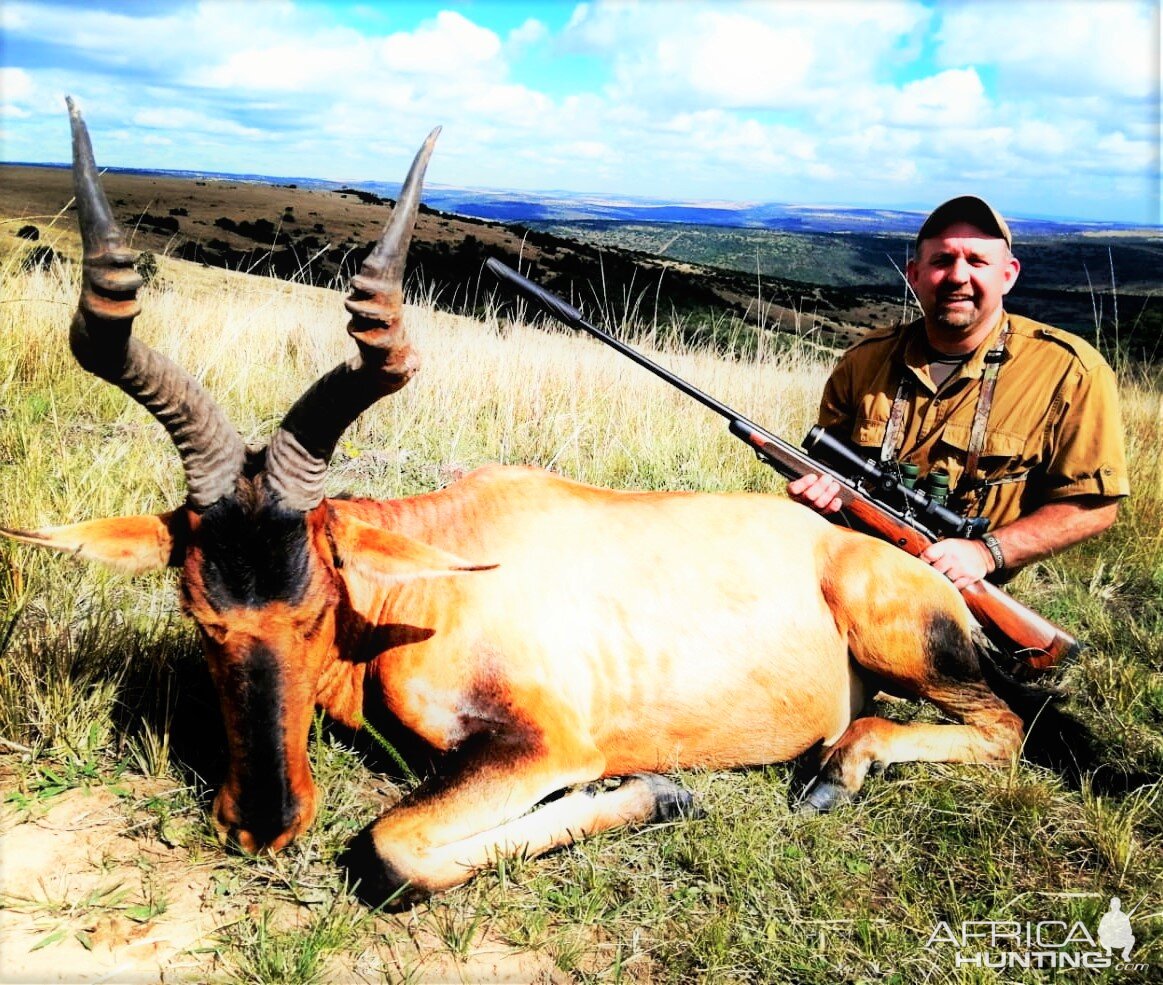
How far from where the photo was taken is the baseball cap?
4703 mm

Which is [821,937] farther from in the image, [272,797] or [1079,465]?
[1079,465]

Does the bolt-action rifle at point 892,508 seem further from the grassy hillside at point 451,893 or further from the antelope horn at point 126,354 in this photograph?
the antelope horn at point 126,354

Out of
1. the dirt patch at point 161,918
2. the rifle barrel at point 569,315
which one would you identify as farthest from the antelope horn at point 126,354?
the rifle barrel at point 569,315

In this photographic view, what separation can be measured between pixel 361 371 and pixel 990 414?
11.2 ft

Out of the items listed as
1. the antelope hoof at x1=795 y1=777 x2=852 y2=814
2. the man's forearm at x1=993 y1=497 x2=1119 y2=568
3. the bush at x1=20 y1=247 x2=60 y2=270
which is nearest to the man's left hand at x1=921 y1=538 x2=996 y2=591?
the man's forearm at x1=993 y1=497 x2=1119 y2=568

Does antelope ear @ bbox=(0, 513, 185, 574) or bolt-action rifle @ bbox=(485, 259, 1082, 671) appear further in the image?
bolt-action rifle @ bbox=(485, 259, 1082, 671)

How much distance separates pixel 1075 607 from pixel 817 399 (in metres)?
4.84

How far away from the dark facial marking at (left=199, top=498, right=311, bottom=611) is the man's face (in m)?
3.55

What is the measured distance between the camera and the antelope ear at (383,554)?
3.13m

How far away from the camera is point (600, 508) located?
393cm

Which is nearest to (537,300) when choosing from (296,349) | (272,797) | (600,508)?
(600,508)

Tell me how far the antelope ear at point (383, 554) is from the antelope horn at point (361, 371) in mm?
195

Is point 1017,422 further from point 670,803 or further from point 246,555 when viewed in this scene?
point 246,555

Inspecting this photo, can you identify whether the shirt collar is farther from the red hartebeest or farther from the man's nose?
the red hartebeest
